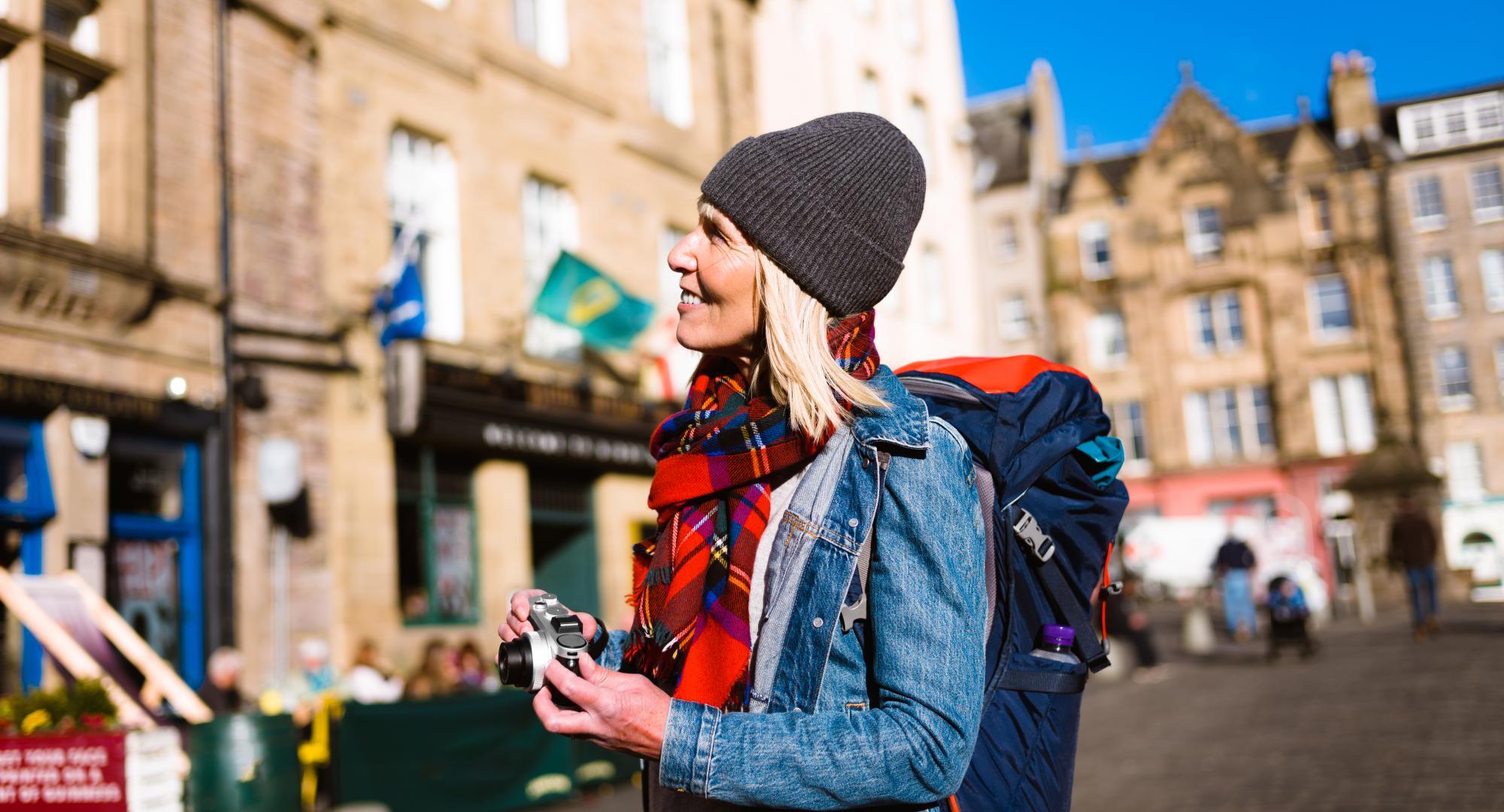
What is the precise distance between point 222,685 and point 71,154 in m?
4.47

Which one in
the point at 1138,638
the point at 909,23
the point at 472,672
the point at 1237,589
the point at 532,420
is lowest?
the point at 1138,638

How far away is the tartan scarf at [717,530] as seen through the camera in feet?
6.15

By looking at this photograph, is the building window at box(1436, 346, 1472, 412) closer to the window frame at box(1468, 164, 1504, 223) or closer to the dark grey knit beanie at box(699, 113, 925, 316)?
the window frame at box(1468, 164, 1504, 223)

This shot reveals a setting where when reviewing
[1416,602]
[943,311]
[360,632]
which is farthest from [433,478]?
[943,311]

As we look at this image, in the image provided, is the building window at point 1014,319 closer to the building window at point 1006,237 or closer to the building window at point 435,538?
the building window at point 1006,237

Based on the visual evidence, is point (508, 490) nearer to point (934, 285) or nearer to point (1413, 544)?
point (1413, 544)

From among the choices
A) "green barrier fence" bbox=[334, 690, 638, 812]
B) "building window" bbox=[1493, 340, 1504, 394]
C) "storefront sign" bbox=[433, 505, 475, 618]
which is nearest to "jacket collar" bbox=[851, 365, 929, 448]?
"green barrier fence" bbox=[334, 690, 638, 812]

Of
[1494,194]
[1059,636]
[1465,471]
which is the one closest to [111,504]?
[1059,636]

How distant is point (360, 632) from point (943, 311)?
18.1 m

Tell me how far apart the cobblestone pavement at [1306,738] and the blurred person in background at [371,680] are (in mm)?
2359

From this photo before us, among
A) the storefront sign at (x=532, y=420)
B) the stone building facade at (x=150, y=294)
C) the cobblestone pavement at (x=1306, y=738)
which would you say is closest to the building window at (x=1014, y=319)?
the cobblestone pavement at (x=1306, y=738)

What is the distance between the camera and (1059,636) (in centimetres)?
199

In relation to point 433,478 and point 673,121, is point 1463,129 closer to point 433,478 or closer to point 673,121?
point 673,121

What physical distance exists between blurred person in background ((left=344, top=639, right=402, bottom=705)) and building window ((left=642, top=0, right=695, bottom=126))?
9738mm
